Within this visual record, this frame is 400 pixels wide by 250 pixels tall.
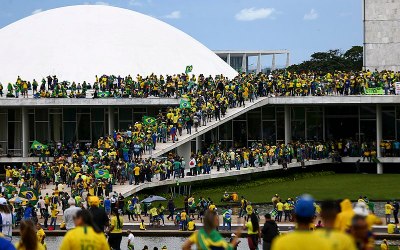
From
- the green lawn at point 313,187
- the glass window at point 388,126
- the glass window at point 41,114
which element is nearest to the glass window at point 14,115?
the glass window at point 41,114

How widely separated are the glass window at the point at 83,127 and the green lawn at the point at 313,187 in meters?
11.1

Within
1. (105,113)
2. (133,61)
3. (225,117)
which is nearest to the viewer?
(225,117)

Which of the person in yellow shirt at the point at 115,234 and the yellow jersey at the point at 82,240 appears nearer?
the yellow jersey at the point at 82,240

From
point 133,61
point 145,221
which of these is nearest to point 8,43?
point 133,61

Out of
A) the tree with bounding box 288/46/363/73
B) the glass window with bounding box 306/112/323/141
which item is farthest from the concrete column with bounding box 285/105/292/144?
the tree with bounding box 288/46/363/73

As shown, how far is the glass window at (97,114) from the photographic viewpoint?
51.5 meters

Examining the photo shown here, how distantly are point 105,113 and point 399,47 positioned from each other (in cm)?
2059

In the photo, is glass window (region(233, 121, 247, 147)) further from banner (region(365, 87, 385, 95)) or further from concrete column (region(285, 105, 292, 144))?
banner (region(365, 87, 385, 95))

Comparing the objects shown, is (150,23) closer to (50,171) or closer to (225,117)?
(225,117)

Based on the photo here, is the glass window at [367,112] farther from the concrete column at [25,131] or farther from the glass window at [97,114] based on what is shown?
the concrete column at [25,131]

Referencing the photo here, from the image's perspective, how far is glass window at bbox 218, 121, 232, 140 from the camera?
168 ft

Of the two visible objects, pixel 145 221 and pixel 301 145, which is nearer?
pixel 145 221

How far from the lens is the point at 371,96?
156 ft

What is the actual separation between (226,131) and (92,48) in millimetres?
11272
